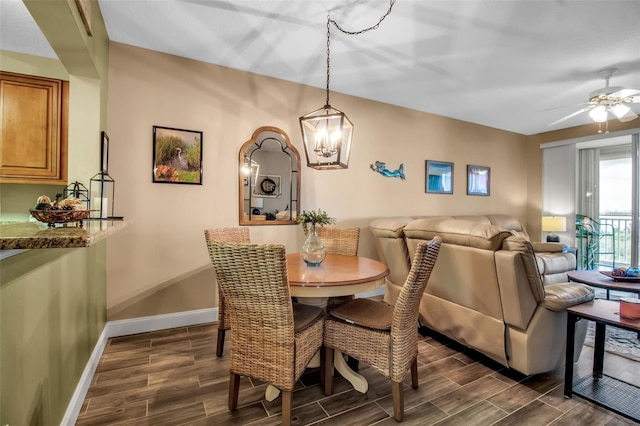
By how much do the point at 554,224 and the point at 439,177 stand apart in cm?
221

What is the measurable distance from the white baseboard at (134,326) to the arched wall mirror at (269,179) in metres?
1.05

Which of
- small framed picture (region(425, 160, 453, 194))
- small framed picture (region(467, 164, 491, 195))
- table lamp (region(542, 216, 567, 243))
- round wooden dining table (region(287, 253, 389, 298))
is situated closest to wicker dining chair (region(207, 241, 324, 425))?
round wooden dining table (region(287, 253, 389, 298))

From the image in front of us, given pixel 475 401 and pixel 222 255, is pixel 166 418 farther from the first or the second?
pixel 475 401

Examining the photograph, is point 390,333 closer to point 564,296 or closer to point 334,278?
point 334,278

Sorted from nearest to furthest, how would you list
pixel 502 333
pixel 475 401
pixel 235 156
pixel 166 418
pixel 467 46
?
pixel 166 418 → pixel 475 401 → pixel 502 333 → pixel 467 46 → pixel 235 156

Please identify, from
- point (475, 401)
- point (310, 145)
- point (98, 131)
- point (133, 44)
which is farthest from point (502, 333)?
point (133, 44)

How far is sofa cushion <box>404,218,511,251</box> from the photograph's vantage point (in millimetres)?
2104

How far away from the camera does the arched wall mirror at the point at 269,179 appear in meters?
3.42

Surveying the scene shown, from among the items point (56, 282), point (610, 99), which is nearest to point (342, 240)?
point (56, 282)

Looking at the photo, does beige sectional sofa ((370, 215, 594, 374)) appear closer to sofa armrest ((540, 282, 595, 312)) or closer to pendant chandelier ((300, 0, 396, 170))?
sofa armrest ((540, 282, 595, 312))

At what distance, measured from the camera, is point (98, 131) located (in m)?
2.34

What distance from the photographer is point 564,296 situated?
81.2 inches

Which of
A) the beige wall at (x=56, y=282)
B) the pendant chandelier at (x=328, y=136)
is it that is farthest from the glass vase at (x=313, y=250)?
the beige wall at (x=56, y=282)

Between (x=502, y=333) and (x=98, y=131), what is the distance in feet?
10.7
